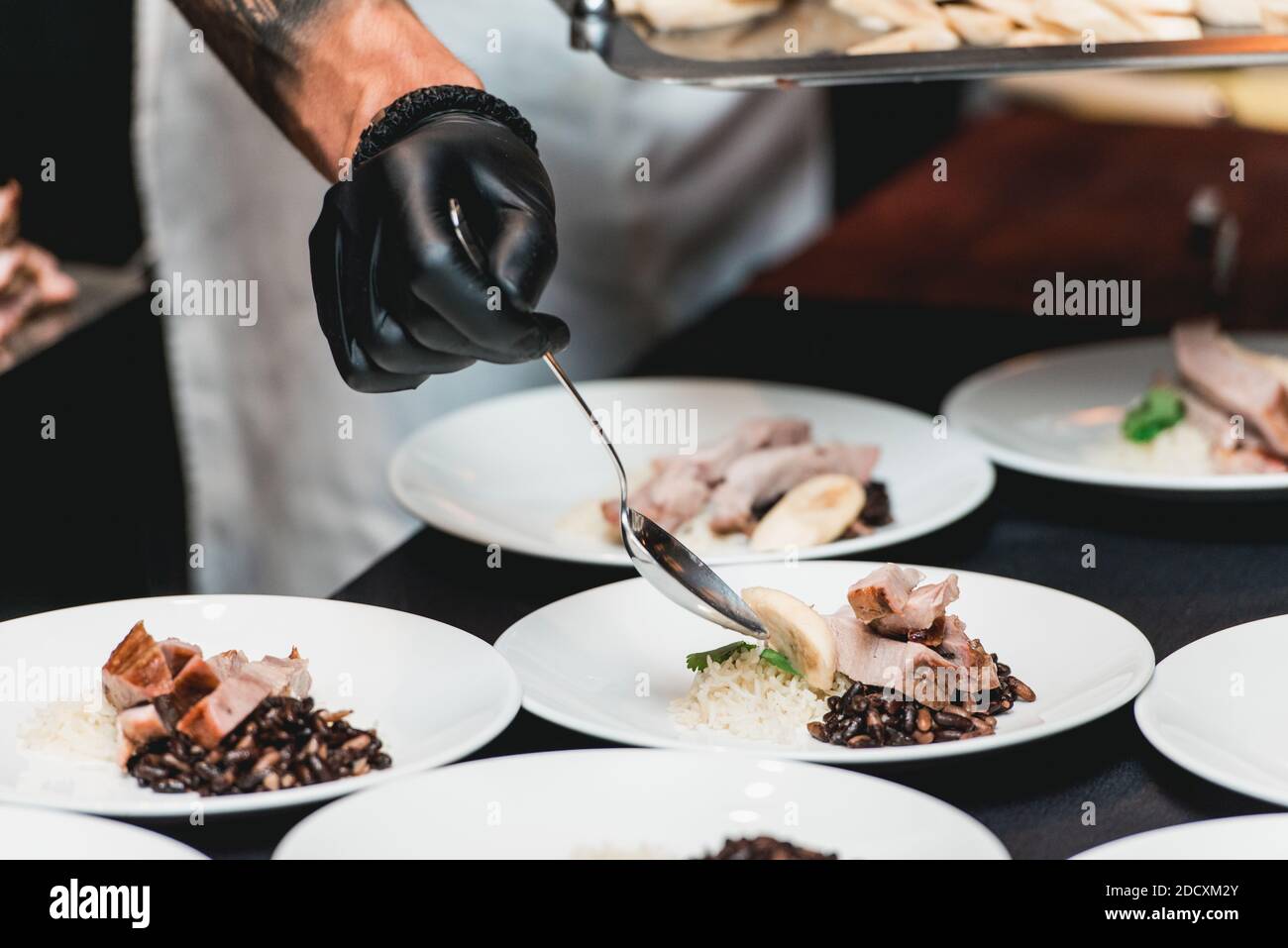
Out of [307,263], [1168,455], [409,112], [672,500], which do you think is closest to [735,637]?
[672,500]

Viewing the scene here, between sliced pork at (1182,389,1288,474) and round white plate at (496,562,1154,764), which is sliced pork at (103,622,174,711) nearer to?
round white plate at (496,562,1154,764)

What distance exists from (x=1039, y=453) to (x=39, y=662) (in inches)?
45.0

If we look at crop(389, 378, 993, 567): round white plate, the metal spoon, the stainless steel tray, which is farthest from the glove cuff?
crop(389, 378, 993, 567): round white plate

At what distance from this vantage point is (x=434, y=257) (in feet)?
3.93

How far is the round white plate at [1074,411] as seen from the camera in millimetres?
1656

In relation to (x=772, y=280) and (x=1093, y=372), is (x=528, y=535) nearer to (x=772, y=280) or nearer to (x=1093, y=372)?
(x=1093, y=372)

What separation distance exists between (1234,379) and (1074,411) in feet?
0.75

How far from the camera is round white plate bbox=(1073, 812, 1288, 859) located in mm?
934

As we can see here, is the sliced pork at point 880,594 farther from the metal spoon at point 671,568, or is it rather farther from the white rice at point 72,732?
the white rice at point 72,732

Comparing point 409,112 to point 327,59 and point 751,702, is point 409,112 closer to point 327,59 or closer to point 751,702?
point 327,59

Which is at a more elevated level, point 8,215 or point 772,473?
point 8,215

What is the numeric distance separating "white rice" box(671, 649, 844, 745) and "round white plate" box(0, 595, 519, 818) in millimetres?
149

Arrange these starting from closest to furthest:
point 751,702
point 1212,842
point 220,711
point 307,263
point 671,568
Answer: point 1212,842
point 220,711
point 751,702
point 671,568
point 307,263
